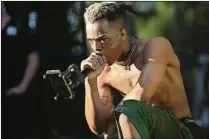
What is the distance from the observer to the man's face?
2156 millimetres

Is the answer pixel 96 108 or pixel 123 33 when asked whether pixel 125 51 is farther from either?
pixel 96 108

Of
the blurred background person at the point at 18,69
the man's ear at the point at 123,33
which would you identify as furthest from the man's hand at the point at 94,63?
the blurred background person at the point at 18,69

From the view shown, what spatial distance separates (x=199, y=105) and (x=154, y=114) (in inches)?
150

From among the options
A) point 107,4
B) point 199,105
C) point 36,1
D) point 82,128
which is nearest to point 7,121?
point 82,128

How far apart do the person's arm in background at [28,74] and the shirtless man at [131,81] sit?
52.2 inches

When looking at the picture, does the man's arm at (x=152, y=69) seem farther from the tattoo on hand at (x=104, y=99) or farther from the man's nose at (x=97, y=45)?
the tattoo on hand at (x=104, y=99)

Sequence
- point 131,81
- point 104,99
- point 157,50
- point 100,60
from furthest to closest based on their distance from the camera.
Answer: point 104,99, point 131,81, point 157,50, point 100,60

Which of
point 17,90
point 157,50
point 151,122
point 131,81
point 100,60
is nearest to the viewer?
point 151,122

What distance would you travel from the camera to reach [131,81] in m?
2.37

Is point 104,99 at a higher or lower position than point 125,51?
lower

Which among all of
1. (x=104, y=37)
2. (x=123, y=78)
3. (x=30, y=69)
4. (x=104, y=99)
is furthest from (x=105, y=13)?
(x=30, y=69)

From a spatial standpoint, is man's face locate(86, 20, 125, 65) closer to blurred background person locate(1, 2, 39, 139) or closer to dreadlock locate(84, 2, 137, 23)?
dreadlock locate(84, 2, 137, 23)

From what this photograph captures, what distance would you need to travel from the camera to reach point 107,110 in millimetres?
2381

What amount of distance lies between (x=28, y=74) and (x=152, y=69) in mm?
1861
